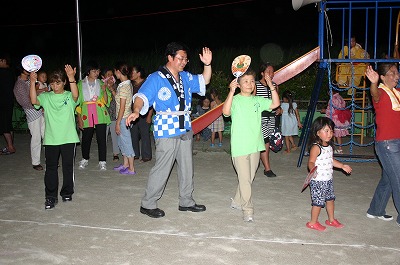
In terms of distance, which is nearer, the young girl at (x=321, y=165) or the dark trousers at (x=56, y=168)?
the young girl at (x=321, y=165)

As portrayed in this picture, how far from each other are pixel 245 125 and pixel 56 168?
2461 mm

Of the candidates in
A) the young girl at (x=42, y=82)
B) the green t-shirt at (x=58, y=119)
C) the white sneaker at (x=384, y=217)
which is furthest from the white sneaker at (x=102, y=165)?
the white sneaker at (x=384, y=217)

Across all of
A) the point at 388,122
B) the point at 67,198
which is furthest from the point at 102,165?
the point at 388,122

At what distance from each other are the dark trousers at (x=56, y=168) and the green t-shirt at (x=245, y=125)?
217 centimetres

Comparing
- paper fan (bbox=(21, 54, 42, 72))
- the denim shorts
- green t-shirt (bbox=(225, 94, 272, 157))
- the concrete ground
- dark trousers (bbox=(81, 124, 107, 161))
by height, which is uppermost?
paper fan (bbox=(21, 54, 42, 72))

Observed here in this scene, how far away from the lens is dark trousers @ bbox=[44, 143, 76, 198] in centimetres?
608

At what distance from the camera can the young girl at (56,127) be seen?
6074 mm

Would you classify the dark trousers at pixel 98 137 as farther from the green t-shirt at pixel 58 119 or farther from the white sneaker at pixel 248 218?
the white sneaker at pixel 248 218

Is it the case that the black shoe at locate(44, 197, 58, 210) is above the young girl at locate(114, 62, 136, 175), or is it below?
below

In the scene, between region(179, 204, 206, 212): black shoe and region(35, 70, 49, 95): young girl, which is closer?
region(179, 204, 206, 212): black shoe

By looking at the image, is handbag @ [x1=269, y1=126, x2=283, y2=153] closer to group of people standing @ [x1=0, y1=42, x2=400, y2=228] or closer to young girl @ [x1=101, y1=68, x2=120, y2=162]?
group of people standing @ [x1=0, y1=42, x2=400, y2=228]

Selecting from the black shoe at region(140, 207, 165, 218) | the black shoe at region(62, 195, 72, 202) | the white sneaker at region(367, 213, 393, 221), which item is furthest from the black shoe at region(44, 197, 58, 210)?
the white sneaker at region(367, 213, 393, 221)

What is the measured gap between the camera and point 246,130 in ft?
17.9

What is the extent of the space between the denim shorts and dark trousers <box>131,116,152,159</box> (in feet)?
13.1
